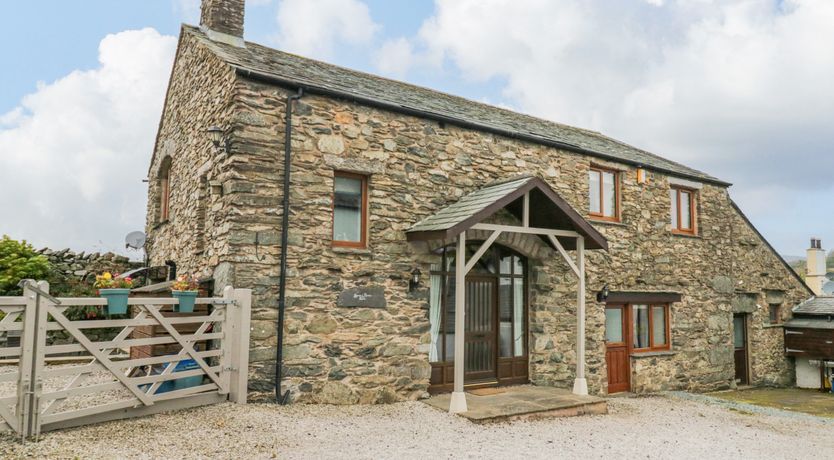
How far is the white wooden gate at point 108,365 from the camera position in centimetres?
514

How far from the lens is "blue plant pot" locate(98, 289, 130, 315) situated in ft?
19.8

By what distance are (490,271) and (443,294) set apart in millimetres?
1073

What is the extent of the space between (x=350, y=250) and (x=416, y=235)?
38.5 inches

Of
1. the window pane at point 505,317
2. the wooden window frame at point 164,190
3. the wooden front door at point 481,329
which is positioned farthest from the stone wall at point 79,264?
the window pane at point 505,317

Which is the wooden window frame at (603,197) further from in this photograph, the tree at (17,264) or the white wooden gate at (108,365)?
the tree at (17,264)

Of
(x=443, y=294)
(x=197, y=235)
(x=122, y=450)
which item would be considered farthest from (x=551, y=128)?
(x=122, y=450)

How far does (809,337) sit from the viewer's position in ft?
46.1

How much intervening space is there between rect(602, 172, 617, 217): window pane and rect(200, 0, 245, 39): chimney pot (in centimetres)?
741

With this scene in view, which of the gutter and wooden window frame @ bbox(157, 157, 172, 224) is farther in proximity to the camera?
wooden window frame @ bbox(157, 157, 172, 224)

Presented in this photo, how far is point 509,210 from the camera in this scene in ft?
31.0

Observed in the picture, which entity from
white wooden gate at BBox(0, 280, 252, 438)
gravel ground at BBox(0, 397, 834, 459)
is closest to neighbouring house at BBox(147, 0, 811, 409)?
white wooden gate at BBox(0, 280, 252, 438)

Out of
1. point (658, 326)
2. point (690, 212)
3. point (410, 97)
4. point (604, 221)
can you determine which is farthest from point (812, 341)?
point (410, 97)

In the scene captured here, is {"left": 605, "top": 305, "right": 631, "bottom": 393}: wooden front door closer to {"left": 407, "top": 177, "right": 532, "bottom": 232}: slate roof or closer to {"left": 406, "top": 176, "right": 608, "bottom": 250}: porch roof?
{"left": 406, "top": 176, "right": 608, "bottom": 250}: porch roof

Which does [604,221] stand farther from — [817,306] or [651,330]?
[817,306]
